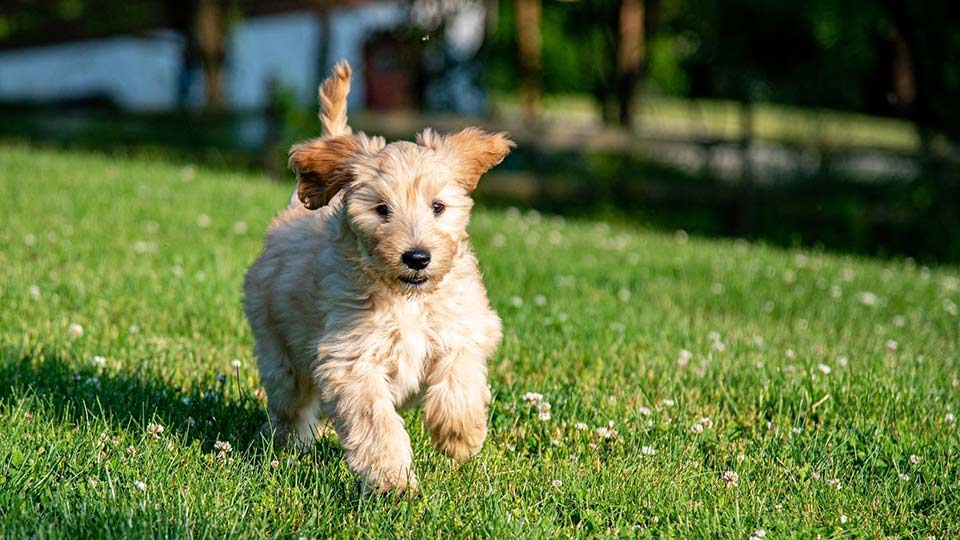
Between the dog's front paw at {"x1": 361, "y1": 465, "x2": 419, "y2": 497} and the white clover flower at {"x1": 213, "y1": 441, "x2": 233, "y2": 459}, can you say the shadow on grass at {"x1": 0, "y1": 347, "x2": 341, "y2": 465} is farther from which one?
the dog's front paw at {"x1": 361, "y1": 465, "x2": 419, "y2": 497}

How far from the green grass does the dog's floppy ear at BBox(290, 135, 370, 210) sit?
1.04 meters

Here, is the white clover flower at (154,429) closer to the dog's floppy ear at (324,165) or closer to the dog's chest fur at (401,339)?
the dog's chest fur at (401,339)

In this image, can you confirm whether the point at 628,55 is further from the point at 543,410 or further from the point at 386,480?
the point at 386,480

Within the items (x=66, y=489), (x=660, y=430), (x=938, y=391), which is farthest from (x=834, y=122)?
(x=66, y=489)

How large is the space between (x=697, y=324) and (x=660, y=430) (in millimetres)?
2389

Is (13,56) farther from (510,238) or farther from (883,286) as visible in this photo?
(883,286)

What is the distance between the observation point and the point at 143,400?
15.6ft

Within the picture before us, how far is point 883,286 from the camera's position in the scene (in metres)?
8.89

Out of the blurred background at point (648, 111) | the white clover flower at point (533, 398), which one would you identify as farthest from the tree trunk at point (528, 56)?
the white clover flower at point (533, 398)

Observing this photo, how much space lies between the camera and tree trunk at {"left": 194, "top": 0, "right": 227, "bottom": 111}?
21.7 metres

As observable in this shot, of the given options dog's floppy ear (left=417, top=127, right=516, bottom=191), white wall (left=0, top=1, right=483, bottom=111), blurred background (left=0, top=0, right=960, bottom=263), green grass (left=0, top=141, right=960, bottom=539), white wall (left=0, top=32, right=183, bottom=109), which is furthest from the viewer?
white wall (left=0, top=32, right=183, bottom=109)

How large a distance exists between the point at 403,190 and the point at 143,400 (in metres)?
1.72

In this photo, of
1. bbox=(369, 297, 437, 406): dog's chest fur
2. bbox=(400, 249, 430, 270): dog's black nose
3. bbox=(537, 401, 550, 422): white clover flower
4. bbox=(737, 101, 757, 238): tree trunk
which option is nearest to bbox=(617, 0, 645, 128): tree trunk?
bbox=(737, 101, 757, 238): tree trunk

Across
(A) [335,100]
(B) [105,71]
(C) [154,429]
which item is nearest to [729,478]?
(C) [154,429]
